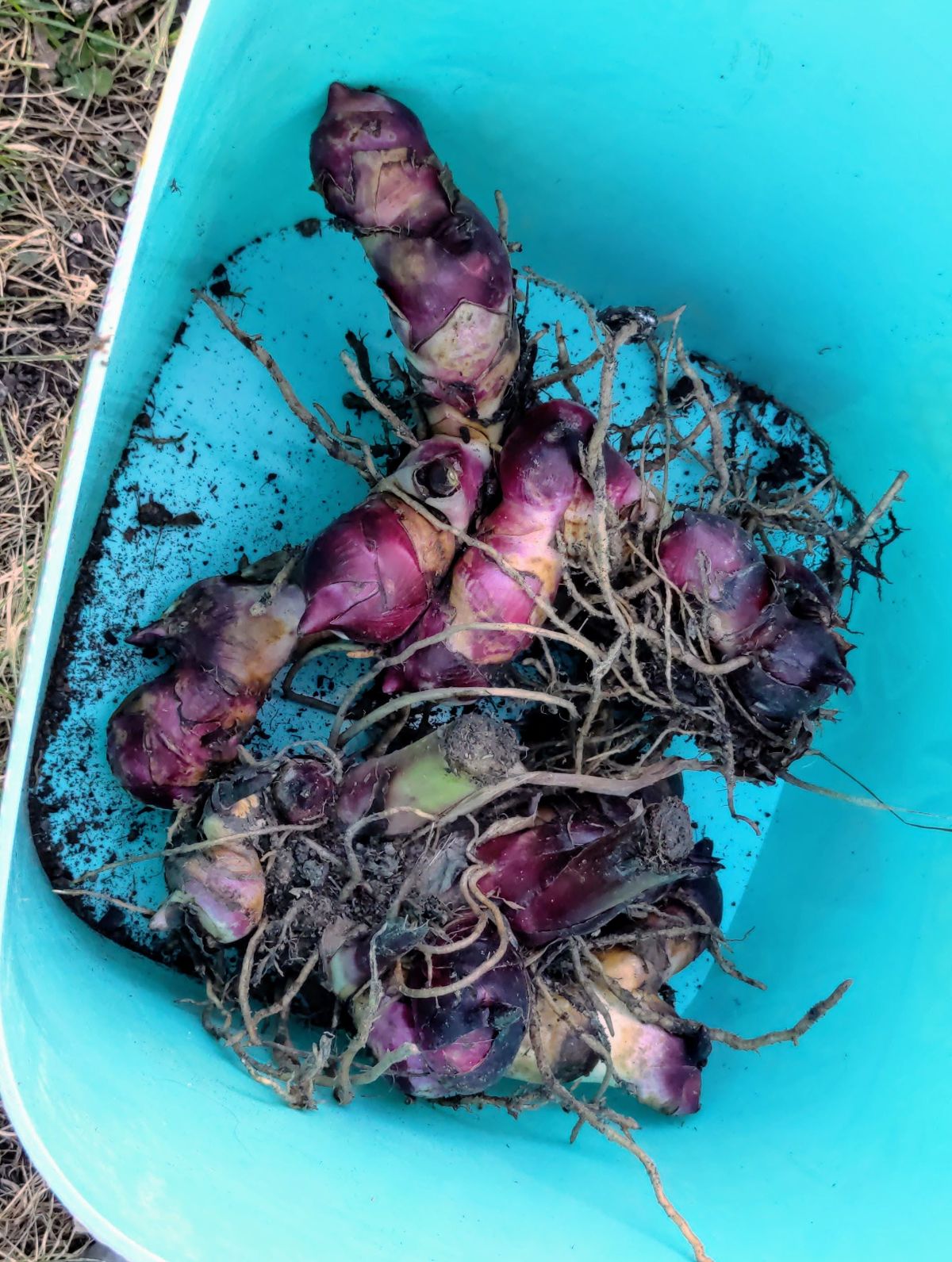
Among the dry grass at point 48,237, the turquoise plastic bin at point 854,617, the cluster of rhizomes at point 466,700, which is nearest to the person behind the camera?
the turquoise plastic bin at point 854,617

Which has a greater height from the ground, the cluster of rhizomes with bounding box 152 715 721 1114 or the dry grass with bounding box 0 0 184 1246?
the dry grass with bounding box 0 0 184 1246

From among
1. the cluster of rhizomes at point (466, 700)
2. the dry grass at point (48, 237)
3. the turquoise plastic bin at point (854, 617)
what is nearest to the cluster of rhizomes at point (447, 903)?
the cluster of rhizomes at point (466, 700)

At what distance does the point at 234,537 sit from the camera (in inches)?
45.8

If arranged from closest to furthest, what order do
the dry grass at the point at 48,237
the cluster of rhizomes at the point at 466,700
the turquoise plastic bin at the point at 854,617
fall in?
the turquoise plastic bin at the point at 854,617 → the cluster of rhizomes at the point at 466,700 → the dry grass at the point at 48,237

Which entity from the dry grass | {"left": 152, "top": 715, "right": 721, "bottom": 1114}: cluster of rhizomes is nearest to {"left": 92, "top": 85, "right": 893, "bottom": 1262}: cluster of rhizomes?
{"left": 152, "top": 715, "right": 721, "bottom": 1114}: cluster of rhizomes

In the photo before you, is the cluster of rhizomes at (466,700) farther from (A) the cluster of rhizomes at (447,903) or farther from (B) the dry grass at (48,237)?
(B) the dry grass at (48,237)

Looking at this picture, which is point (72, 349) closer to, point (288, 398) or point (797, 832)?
point (288, 398)

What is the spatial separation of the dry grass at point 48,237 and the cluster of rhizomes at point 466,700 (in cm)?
25

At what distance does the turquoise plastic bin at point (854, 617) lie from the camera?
0.78 m

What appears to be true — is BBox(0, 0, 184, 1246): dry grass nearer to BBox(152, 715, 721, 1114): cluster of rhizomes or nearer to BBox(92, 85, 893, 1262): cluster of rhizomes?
BBox(92, 85, 893, 1262): cluster of rhizomes

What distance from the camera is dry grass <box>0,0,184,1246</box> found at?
1077 millimetres

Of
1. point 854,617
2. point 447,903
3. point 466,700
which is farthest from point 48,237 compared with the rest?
point 854,617

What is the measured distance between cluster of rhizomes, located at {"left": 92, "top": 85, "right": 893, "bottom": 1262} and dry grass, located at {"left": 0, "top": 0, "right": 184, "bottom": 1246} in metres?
0.25

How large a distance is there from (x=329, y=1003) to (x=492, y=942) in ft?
0.79
